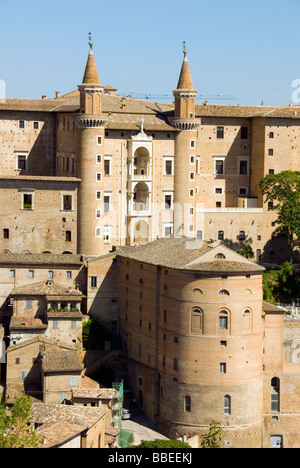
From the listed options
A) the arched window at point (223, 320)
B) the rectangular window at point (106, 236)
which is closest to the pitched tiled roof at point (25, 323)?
the rectangular window at point (106, 236)

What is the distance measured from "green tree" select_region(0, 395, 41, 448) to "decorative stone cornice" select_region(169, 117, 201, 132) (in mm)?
25365

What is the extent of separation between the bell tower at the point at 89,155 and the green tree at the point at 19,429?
18.7 metres

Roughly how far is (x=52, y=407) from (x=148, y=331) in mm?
8424

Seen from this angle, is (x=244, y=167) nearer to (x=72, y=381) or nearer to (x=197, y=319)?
(x=197, y=319)

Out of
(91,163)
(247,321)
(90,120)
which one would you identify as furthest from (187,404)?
(90,120)

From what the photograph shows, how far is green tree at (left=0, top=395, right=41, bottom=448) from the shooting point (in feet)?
165

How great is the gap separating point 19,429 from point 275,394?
1744cm

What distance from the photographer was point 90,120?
72.0 m

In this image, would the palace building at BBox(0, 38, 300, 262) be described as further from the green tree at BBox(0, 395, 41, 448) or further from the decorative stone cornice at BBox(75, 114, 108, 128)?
the green tree at BBox(0, 395, 41, 448)

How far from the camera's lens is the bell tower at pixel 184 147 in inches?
2982

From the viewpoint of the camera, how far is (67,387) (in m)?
63.3

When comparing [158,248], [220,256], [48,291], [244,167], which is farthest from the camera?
[244,167]

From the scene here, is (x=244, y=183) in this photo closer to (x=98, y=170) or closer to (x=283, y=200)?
(x=283, y=200)

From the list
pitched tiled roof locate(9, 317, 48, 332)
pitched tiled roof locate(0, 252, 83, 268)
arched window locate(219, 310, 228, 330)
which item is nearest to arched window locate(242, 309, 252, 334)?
arched window locate(219, 310, 228, 330)
